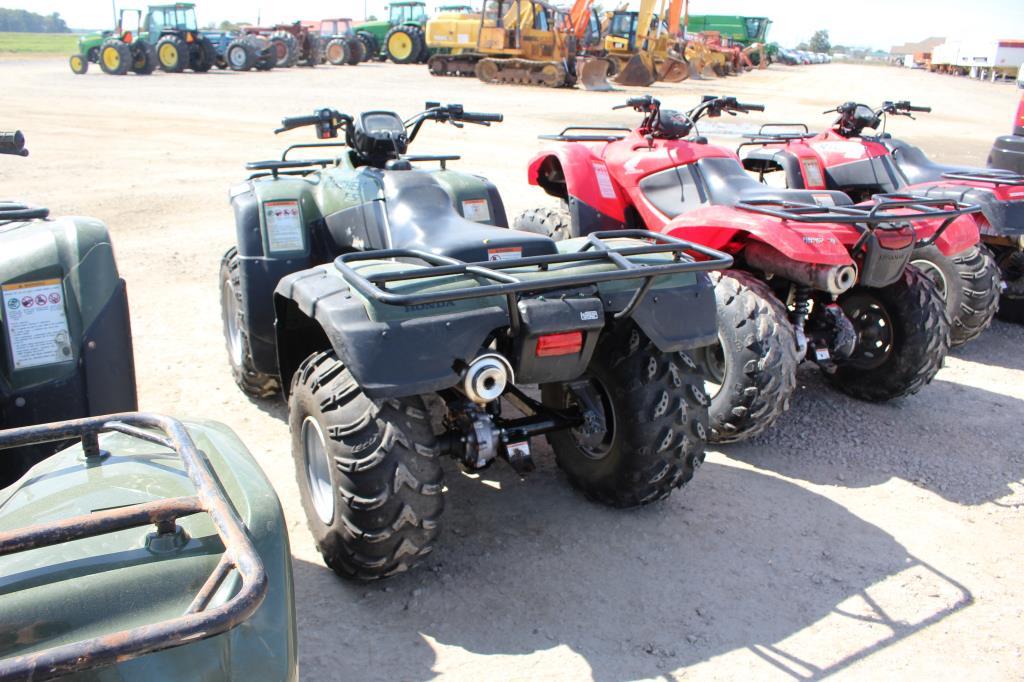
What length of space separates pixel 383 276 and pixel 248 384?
237cm

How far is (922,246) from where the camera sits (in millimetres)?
5137

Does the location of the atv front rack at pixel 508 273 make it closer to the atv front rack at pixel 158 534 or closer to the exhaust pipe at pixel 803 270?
the atv front rack at pixel 158 534

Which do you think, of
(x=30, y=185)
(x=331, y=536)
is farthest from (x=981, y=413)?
(x=30, y=185)

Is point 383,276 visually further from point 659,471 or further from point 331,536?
point 659,471

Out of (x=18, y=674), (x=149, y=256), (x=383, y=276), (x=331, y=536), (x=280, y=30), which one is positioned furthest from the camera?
(x=280, y=30)

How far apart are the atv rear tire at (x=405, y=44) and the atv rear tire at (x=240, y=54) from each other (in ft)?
23.2

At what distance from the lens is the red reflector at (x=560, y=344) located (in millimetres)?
3006

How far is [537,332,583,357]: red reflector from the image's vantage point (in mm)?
3006

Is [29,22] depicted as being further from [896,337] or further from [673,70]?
[896,337]

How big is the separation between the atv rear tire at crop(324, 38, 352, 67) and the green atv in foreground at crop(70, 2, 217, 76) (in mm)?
6525

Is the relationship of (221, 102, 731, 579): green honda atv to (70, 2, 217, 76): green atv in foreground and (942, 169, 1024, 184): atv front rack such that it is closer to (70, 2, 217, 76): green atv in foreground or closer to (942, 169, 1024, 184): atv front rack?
(942, 169, 1024, 184): atv front rack

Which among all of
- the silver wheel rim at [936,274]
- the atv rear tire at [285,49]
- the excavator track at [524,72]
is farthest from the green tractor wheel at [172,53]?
the silver wheel rim at [936,274]

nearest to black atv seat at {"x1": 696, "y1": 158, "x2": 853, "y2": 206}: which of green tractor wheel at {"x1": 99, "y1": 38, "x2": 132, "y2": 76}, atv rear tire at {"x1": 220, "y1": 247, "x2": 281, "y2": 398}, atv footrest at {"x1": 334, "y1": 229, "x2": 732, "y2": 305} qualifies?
atv footrest at {"x1": 334, "y1": 229, "x2": 732, "y2": 305}

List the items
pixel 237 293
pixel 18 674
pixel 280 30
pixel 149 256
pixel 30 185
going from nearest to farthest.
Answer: pixel 18 674, pixel 237 293, pixel 149 256, pixel 30 185, pixel 280 30
